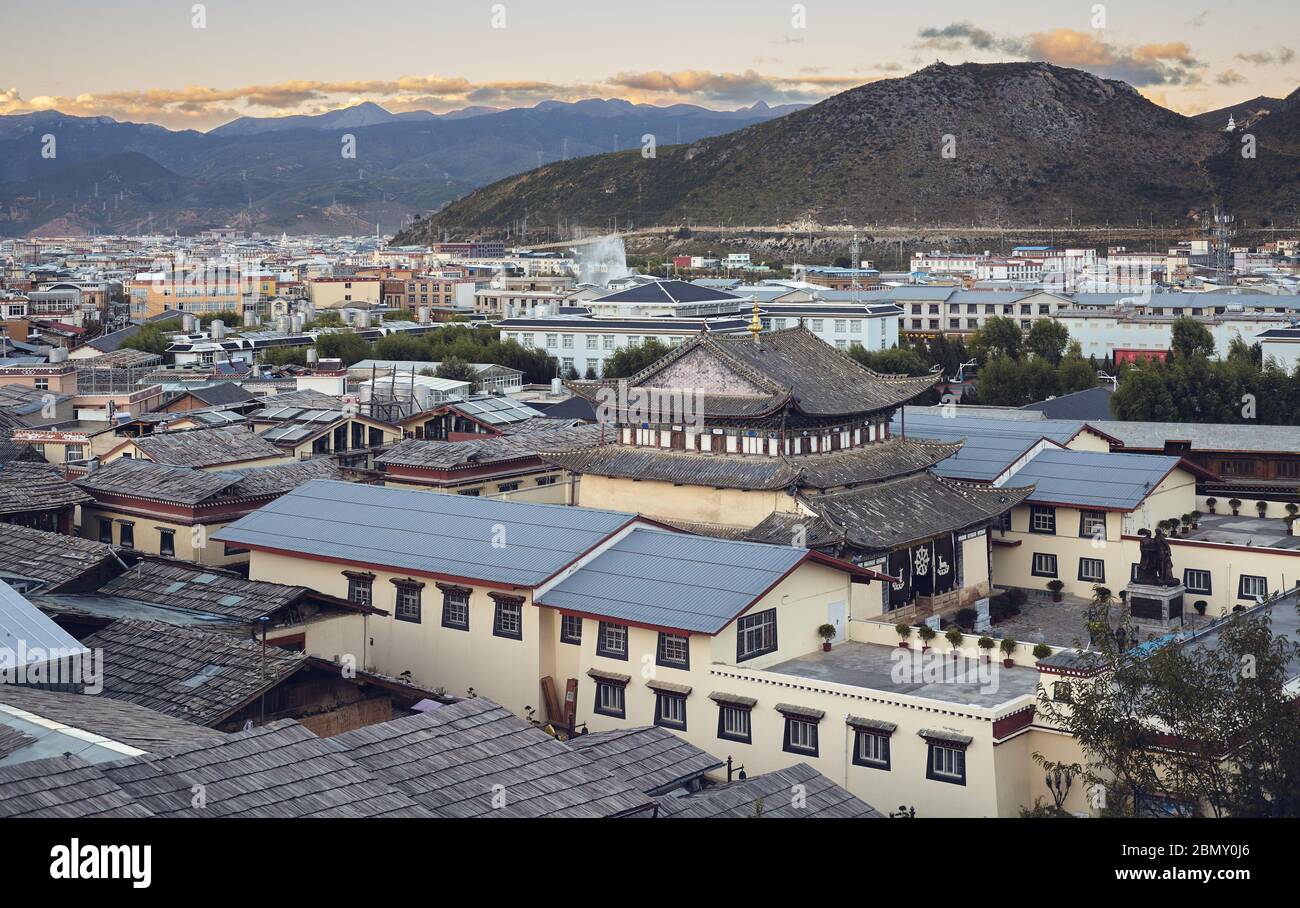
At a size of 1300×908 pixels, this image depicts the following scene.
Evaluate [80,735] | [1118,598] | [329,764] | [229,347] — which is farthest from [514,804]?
[229,347]

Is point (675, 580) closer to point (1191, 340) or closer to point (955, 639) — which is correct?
point (955, 639)

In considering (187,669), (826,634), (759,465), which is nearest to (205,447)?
(759,465)

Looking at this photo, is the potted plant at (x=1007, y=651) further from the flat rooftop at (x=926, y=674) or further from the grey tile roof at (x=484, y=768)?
the grey tile roof at (x=484, y=768)

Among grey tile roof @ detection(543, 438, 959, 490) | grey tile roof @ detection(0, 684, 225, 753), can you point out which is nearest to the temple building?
grey tile roof @ detection(543, 438, 959, 490)

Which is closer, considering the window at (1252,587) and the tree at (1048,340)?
the window at (1252,587)

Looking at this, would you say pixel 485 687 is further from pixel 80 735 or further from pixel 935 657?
pixel 80 735

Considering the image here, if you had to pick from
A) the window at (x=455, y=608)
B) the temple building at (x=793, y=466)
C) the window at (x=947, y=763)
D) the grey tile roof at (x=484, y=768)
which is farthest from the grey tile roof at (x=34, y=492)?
the window at (x=947, y=763)
